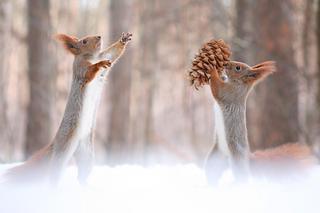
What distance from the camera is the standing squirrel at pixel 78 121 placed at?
10.0ft

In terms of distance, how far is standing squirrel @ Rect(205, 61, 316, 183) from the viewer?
316 cm

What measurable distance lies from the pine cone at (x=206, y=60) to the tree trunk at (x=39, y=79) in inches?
196

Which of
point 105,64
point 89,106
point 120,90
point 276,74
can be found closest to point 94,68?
point 105,64

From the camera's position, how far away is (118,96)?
380 inches

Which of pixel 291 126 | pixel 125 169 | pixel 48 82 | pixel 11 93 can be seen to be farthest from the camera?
pixel 11 93

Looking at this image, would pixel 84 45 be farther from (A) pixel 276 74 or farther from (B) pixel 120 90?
(B) pixel 120 90

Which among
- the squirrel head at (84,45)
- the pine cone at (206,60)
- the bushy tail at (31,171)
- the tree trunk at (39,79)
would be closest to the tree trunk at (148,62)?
the tree trunk at (39,79)

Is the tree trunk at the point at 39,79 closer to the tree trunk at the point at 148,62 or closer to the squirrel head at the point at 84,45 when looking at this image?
the tree trunk at the point at 148,62

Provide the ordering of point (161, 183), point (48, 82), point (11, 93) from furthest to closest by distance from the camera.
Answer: point (11, 93) → point (48, 82) → point (161, 183)

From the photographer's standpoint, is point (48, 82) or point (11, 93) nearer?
point (48, 82)

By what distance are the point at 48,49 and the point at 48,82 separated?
1.65 feet

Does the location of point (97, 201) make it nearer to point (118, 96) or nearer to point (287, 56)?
point (287, 56)

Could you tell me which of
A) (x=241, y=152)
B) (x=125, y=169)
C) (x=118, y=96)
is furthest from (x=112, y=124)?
(x=241, y=152)

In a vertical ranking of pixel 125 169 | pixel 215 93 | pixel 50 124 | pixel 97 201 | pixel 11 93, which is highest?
pixel 11 93
